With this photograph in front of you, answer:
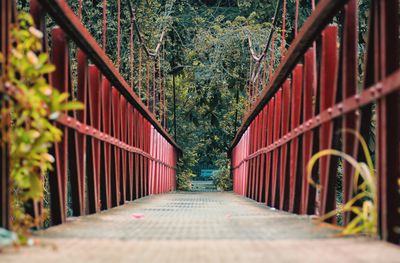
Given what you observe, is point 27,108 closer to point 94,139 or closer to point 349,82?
point 349,82

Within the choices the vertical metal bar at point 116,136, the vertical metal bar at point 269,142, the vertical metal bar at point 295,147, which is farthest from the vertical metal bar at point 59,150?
the vertical metal bar at point 269,142

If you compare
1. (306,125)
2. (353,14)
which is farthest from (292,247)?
(306,125)

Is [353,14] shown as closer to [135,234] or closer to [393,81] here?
[393,81]

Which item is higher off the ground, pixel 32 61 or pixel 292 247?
pixel 32 61

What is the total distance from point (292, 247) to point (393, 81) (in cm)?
52

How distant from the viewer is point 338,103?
3.24 metres

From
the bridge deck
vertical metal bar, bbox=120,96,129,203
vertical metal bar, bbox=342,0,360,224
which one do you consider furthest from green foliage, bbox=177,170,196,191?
the bridge deck

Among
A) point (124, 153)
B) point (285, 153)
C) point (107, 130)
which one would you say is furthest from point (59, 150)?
point (124, 153)

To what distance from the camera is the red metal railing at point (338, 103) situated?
2453 mm

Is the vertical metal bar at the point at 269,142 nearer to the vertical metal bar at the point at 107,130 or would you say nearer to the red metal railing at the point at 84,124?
the red metal railing at the point at 84,124

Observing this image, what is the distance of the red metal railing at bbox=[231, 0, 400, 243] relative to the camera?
8.05ft

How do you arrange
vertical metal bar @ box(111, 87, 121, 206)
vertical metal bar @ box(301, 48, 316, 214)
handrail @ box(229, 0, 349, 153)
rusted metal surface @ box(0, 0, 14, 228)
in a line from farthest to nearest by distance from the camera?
vertical metal bar @ box(111, 87, 121, 206) → vertical metal bar @ box(301, 48, 316, 214) → handrail @ box(229, 0, 349, 153) → rusted metal surface @ box(0, 0, 14, 228)

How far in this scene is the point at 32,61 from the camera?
237cm

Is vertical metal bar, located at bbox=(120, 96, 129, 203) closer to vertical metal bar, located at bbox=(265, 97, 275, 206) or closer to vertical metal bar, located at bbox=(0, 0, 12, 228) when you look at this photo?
vertical metal bar, located at bbox=(265, 97, 275, 206)
